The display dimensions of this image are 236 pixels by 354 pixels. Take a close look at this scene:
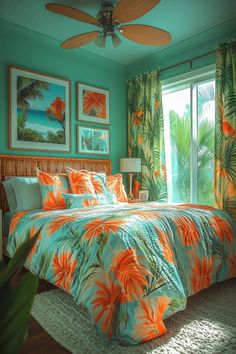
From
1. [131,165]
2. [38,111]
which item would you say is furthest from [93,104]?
[131,165]

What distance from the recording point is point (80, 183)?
10.5 feet

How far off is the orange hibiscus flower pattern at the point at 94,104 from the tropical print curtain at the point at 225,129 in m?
1.81

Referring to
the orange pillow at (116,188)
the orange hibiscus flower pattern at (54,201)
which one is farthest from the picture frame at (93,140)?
the orange hibiscus flower pattern at (54,201)

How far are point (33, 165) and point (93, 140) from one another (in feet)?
3.67

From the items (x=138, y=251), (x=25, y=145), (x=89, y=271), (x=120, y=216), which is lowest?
(x=89, y=271)

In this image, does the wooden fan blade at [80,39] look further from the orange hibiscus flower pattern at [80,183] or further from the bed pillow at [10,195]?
the bed pillow at [10,195]

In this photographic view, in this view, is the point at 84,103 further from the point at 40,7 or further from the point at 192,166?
the point at 192,166

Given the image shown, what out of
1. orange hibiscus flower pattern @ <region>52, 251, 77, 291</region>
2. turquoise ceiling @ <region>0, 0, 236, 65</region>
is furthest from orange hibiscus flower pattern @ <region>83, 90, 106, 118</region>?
orange hibiscus flower pattern @ <region>52, 251, 77, 291</region>

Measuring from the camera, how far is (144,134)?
4340 millimetres

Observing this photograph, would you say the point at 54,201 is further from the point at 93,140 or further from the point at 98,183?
the point at 93,140

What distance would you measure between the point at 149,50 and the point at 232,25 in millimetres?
1176

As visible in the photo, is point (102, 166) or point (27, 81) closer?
point (27, 81)

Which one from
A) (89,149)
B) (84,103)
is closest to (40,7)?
(84,103)

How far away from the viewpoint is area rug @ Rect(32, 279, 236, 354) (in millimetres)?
1543
